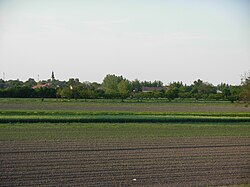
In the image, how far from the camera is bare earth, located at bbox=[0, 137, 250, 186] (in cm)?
1024

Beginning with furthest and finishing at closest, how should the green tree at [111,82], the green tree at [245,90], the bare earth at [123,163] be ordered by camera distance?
the green tree at [111,82]
the green tree at [245,90]
the bare earth at [123,163]

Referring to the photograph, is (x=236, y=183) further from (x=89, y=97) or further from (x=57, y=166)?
(x=89, y=97)

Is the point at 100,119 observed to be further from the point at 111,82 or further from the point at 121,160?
the point at 111,82

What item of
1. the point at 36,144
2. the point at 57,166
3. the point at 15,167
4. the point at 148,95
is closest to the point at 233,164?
the point at 57,166

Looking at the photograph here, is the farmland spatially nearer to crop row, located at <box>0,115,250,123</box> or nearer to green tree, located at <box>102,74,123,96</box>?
crop row, located at <box>0,115,250,123</box>

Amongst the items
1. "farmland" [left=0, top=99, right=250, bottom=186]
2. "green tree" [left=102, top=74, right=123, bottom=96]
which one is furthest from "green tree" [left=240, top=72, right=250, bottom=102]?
"green tree" [left=102, top=74, right=123, bottom=96]

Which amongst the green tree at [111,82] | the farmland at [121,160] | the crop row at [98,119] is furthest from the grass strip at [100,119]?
the green tree at [111,82]

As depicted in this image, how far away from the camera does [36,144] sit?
674 inches

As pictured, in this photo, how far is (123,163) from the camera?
41.7ft

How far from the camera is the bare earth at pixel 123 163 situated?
33.6 ft

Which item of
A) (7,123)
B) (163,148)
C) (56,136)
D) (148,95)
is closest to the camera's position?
(163,148)

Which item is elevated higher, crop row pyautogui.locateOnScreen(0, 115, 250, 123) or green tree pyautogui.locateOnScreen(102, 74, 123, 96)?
green tree pyautogui.locateOnScreen(102, 74, 123, 96)

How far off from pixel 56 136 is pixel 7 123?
8787mm

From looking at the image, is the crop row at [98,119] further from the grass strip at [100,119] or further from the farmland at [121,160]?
the farmland at [121,160]
